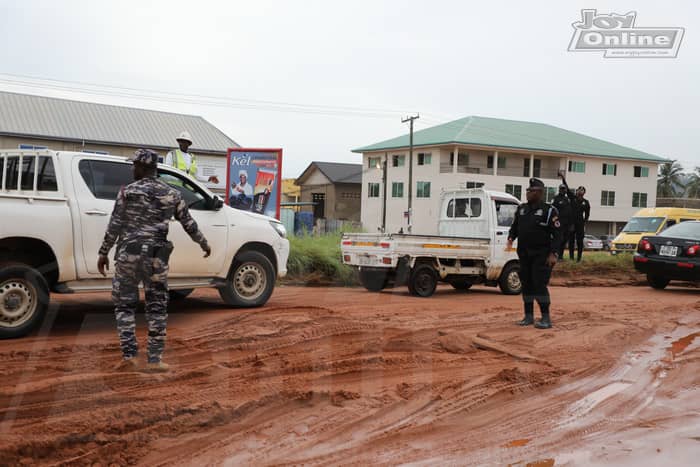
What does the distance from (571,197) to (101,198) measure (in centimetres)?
1226

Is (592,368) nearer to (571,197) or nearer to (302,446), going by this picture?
(302,446)

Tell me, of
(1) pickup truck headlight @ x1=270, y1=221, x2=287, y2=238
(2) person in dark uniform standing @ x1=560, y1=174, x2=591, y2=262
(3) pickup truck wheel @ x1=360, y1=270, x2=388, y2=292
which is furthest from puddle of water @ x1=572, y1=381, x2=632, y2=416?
(2) person in dark uniform standing @ x1=560, y1=174, x2=591, y2=262

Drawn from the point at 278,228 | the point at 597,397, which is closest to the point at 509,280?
the point at 278,228

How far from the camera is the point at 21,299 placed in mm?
6480

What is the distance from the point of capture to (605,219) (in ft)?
184

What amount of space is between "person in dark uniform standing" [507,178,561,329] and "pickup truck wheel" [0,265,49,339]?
5.67 m

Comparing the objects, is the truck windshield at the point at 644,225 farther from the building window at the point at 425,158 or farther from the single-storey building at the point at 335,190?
the single-storey building at the point at 335,190

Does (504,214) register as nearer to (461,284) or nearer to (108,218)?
(461,284)

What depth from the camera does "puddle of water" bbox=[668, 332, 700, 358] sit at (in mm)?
7223

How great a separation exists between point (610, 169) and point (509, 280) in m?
48.3

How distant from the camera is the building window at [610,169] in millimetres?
56094

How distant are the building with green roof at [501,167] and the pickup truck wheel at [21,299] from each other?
41254mm

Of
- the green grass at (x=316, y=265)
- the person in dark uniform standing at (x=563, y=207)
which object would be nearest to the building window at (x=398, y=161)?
the person in dark uniform standing at (x=563, y=207)

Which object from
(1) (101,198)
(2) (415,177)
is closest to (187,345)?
(1) (101,198)
